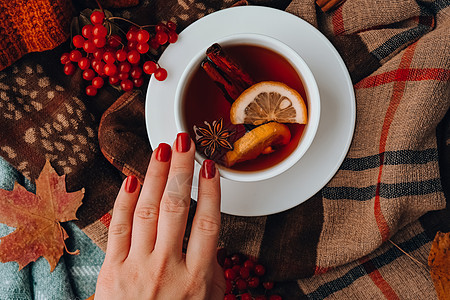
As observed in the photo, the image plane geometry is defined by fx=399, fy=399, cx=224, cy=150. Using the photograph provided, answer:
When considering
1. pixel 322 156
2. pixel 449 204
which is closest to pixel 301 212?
pixel 322 156

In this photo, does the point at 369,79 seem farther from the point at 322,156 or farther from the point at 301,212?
the point at 301,212

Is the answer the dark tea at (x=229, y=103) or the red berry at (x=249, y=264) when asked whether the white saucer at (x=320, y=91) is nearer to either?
the dark tea at (x=229, y=103)

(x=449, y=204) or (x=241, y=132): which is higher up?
(x=241, y=132)

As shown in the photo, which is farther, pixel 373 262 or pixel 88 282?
pixel 88 282

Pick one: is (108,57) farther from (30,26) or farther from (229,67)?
(229,67)

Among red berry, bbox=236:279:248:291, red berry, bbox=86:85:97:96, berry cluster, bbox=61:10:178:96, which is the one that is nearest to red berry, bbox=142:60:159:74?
berry cluster, bbox=61:10:178:96

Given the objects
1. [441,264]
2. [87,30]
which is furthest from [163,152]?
Result: [441,264]

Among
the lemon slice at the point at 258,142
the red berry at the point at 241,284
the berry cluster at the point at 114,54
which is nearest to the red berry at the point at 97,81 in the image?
the berry cluster at the point at 114,54
